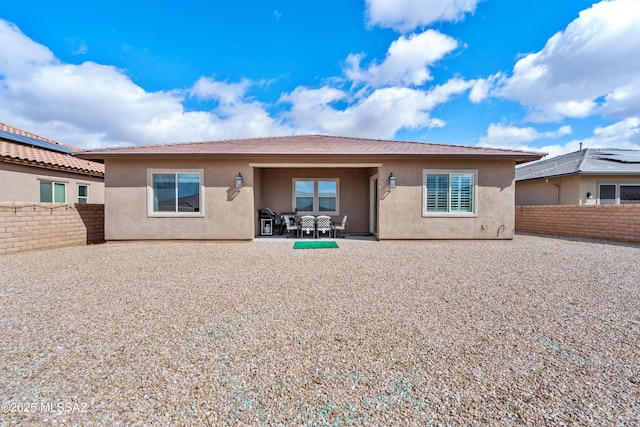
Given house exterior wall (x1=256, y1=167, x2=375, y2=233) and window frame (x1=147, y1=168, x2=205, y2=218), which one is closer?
window frame (x1=147, y1=168, x2=205, y2=218)

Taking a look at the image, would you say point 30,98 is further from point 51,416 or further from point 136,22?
point 51,416

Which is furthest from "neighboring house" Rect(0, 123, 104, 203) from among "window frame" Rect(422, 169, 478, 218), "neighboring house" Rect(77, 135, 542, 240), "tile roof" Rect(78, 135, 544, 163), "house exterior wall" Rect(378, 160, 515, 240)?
"window frame" Rect(422, 169, 478, 218)

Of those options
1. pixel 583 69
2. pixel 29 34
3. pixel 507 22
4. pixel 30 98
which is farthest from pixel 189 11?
pixel 583 69

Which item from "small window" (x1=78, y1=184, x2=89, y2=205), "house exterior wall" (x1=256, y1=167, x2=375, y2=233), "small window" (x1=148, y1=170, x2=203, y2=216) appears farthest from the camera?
"small window" (x1=78, y1=184, x2=89, y2=205)

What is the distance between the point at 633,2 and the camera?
27.7 feet

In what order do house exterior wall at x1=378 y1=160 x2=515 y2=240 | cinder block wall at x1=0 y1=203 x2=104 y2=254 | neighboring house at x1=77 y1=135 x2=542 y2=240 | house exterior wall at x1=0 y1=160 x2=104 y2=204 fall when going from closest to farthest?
cinder block wall at x1=0 y1=203 x2=104 y2=254 → neighboring house at x1=77 y1=135 x2=542 y2=240 → house exterior wall at x1=378 y1=160 x2=515 y2=240 → house exterior wall at x1=0 y1=160 x2=104 y2=204

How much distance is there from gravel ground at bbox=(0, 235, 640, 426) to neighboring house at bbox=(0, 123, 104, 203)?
298 inches

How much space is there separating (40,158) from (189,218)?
7.98 meters

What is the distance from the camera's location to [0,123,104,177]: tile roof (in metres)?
10.6

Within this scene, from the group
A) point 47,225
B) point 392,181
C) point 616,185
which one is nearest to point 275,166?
point 392,181

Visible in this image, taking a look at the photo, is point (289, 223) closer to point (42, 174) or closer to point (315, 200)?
point (315, 200)

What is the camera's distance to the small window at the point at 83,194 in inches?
522

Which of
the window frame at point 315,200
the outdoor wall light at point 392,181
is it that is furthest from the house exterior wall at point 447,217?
the window frame at point 315,200

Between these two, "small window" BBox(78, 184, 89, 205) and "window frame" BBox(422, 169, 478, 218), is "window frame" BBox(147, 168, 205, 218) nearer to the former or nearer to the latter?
"small window" BBox(78, 184, 89, 205)
